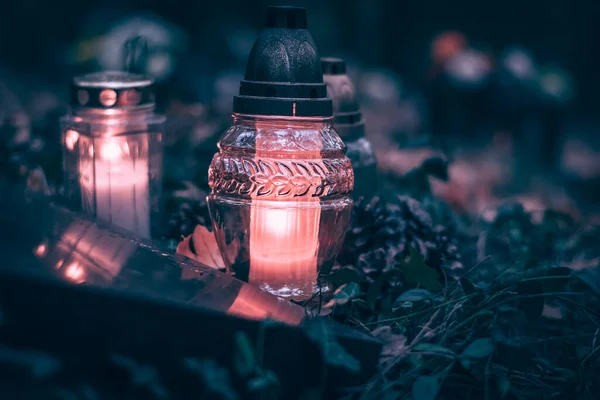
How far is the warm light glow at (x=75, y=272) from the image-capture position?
0.76 metres

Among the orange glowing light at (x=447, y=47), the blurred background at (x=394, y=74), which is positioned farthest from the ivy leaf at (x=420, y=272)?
the orange glowing light at (x=447, y=47)

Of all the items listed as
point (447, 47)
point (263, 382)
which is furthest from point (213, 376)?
point (447, 47)

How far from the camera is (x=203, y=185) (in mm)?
1508

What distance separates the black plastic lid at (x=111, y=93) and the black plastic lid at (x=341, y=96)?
0.36 metres

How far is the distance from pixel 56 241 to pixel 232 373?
0.35 meters

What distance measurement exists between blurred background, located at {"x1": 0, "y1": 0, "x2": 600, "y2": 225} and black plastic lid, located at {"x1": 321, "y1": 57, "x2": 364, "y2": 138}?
330 millimetres

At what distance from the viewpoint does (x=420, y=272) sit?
1030 mm

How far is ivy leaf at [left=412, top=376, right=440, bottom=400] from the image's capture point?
0.75m

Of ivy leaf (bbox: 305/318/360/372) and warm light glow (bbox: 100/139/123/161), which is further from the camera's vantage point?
warm light glow (bbox: 100/139/123/161)

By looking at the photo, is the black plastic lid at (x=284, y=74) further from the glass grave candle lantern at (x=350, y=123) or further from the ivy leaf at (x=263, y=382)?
the ivy leaf at (x=263, y=382)

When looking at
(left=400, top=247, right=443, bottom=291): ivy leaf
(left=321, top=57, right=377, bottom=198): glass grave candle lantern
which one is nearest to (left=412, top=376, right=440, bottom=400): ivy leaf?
(left=400, top=247, right=443, bottom=291): ivy leaf

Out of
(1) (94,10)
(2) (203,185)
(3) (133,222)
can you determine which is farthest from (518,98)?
(1) (94,10)

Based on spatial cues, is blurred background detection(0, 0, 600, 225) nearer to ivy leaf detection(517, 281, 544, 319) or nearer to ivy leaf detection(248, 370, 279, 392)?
ivy leaf detection(517, 281, 544, 319)

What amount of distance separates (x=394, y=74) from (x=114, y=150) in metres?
6.20
